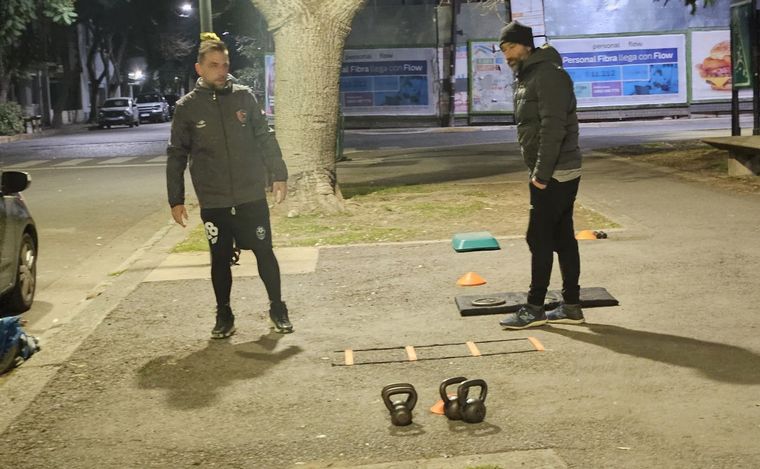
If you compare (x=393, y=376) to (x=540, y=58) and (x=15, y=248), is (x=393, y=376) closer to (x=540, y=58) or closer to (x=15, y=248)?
(x=540, y=58)

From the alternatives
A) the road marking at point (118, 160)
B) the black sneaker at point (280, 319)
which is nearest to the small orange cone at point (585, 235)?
the black sneaker at point (280, 319)

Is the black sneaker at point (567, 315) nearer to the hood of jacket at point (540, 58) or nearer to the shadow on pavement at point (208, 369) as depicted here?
the hood of jacket at point (540, 58)

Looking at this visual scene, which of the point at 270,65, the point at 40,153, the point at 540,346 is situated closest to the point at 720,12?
the point at 270,65

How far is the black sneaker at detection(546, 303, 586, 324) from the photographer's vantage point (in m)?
6.93

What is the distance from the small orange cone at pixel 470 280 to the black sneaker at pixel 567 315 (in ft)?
4.50

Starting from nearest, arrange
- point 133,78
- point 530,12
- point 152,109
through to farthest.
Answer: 1. point 530,12
2. point 152,109
3. point 133,78

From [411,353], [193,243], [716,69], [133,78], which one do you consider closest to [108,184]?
[193,243]

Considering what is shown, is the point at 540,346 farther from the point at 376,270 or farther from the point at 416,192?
the point at 416,192

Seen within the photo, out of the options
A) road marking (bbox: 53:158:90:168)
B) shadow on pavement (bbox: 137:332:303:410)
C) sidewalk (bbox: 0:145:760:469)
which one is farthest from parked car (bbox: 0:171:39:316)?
road marking (bbox: 53:158:90:168)

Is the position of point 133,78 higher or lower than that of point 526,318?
higher

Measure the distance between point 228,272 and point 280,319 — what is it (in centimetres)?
47

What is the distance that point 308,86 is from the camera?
12562mm

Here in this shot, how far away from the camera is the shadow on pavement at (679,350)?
5715 mm

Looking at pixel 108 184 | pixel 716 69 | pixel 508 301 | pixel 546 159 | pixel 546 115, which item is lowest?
pixel 508 301
